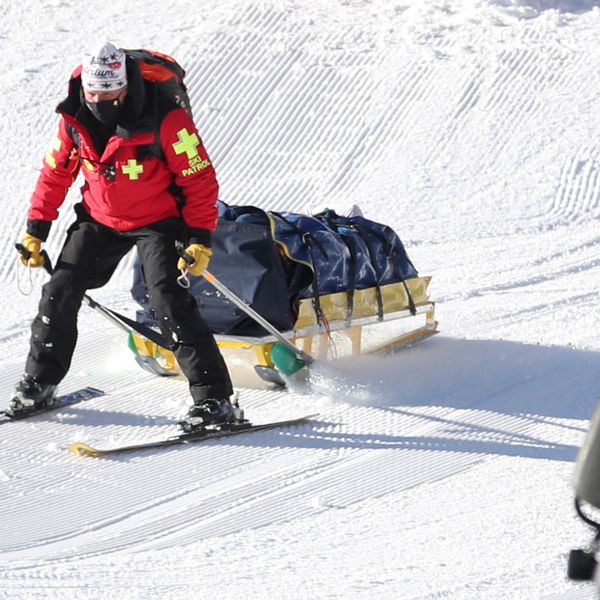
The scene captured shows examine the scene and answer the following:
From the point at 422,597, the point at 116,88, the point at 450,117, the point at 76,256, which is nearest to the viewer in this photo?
the point at 422,597

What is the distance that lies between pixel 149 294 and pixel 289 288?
93 centimetres

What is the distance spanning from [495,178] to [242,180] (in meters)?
1.95

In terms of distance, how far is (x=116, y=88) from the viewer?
5.44m

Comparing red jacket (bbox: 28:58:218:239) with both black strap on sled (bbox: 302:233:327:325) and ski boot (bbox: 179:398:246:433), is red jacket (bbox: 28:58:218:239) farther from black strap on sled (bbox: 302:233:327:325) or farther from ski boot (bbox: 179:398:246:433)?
black strap on sled (bbox: 302:233:327:325)

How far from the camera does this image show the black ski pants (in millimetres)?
5652

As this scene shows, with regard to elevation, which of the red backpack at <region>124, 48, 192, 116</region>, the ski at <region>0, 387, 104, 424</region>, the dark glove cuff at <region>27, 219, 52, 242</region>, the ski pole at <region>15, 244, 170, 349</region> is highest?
the red backpack at <region>124, 48, 192, 116</region>

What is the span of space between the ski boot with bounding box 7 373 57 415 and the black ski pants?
5cm

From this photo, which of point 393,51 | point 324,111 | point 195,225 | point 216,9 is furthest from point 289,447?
point 216,9

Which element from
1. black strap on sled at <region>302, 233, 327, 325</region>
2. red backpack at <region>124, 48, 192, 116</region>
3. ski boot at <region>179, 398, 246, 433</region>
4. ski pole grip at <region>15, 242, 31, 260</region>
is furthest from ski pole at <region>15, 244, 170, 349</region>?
red backpack at <region>124, 48, 192, 116</region>

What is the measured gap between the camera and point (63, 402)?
245 inches

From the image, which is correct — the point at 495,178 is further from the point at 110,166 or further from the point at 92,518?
the point at 92,518

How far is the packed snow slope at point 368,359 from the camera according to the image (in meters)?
4.53

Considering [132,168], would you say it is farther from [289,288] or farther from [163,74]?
[289,288]

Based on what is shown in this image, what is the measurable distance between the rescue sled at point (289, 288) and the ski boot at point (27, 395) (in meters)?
0.58
